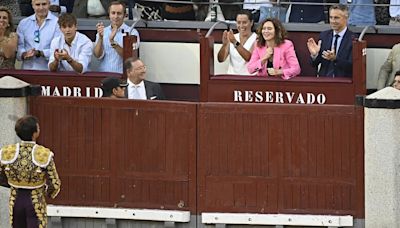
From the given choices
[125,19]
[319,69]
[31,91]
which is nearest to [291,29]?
[319,69]

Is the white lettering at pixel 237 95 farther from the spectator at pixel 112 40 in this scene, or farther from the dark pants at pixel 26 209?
the dark pants at pixel 26 209

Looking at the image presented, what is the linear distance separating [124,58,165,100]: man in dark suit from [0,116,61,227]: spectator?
6.88 ft

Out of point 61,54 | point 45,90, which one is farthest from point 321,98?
point 45,90

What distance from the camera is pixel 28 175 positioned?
12.8 m

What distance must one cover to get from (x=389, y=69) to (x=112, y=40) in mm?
2708

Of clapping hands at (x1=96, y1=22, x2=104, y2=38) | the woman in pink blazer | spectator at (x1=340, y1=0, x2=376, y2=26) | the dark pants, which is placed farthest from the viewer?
spectator at (x1=340, y1=0, x2=376, y2=26)

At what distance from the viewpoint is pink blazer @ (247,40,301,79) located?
1516cm

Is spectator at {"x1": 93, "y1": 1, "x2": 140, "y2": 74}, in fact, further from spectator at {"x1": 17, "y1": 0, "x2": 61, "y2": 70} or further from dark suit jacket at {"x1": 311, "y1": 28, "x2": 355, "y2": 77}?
dark suit jacket at {"x1": 311, "y1": 28, "x2": 355, "y2": 77}

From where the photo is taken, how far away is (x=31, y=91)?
1473cm

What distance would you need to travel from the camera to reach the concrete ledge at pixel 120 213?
14516mm

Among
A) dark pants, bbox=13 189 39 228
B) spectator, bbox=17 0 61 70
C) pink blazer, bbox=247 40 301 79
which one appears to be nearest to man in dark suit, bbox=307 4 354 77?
pink blazer, bbox=247 40 301 79

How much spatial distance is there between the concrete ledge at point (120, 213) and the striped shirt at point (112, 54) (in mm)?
1703

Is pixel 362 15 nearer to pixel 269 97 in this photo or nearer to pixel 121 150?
pixel 269 97

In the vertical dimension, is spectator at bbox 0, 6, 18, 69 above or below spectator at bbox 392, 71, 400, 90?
above
